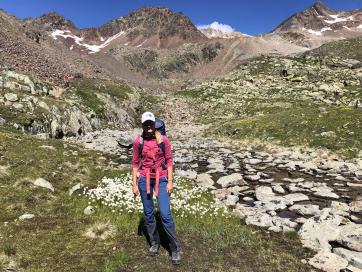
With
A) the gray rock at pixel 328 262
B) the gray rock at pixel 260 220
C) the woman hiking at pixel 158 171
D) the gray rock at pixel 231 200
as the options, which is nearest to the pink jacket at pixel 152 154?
the woman hiking at pixel 158 171

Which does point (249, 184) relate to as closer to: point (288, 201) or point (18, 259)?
point (288, 201)

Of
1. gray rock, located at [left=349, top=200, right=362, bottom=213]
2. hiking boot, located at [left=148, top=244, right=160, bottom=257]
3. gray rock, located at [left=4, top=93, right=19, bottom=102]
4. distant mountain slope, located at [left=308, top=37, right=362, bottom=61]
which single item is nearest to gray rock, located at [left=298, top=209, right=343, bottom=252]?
gray rock, located at [left=349, top=200, right=362, bottom=213]

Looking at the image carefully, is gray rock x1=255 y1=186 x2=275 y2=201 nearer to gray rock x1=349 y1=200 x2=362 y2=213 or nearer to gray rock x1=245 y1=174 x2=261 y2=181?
gray rock x1=245 y1=174 x2=261 y2=181

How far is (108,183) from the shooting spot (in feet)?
55.7

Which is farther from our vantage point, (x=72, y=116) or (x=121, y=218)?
(x=72, y=116)

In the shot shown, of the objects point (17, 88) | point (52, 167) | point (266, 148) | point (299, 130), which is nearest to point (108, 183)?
point (52, 167)

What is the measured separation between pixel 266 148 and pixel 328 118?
7.00m

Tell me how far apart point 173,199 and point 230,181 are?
549cm

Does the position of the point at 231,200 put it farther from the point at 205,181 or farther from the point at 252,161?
the point at 252,161

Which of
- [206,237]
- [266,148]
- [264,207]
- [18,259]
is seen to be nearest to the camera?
[18,259]

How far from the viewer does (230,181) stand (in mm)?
19484

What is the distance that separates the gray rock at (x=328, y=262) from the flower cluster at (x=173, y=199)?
4105 millimetres

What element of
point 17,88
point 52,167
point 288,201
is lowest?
point 288,201

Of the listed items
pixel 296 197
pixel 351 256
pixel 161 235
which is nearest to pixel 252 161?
pixel 296 197
